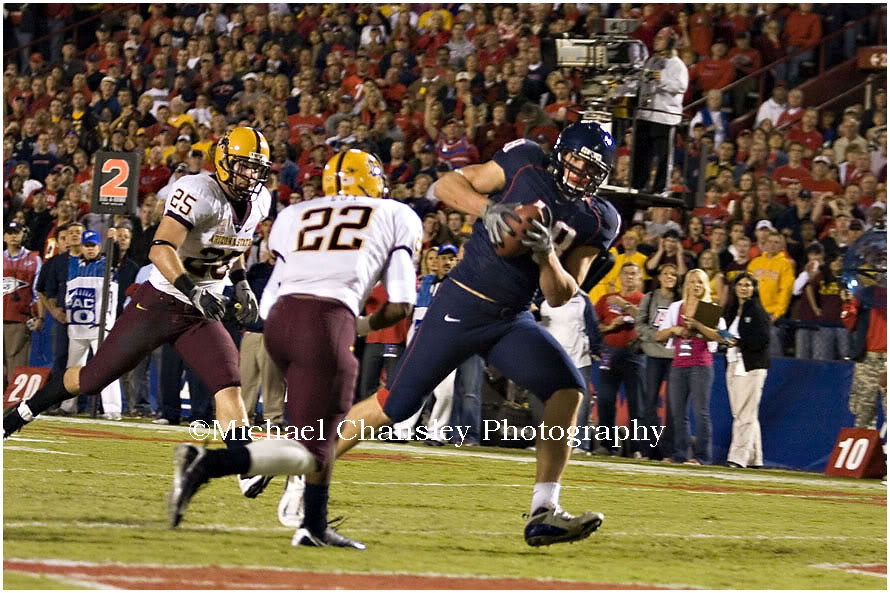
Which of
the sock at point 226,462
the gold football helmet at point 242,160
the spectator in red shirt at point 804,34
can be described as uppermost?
the spectator in red shirt at point 804,34

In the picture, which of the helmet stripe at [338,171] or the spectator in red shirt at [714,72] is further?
the spectator in red shirt at [714,72]

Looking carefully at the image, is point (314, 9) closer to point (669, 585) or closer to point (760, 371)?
point (760, 371)

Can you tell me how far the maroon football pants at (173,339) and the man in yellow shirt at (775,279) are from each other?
655 cm

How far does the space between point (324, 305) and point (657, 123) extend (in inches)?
279

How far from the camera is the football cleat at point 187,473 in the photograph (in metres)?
5.59

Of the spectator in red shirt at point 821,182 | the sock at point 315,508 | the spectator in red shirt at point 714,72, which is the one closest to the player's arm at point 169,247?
the sock at point 315,508

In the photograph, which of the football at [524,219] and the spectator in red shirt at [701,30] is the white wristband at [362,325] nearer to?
the football at [524,219]

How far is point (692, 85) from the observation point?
674 inches

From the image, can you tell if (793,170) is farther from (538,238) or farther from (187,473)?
(187,473)

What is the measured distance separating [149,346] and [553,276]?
2.49 meters

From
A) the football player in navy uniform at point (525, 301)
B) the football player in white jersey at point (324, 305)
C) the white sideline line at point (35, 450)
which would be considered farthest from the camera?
A: the white sideline line at point (35, 450)

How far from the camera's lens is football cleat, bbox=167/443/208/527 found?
559 cm

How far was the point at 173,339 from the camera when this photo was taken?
7820 mm

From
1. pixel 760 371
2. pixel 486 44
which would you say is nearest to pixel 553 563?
pixel 760 371
